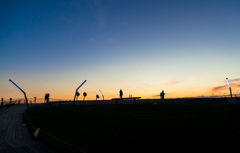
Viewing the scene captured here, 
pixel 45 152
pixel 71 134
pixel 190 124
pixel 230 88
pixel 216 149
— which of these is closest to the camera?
pixel 216 149

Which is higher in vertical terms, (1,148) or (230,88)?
(230,88)

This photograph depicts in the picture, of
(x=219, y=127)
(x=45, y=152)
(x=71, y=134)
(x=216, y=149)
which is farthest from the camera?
(x=71, y=134)

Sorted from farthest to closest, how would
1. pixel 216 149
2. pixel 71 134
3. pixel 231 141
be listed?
pixel 71 134
pixel 231 141
pixel 216 149

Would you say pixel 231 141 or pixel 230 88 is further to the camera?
pixel 230 88

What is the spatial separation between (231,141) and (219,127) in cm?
263

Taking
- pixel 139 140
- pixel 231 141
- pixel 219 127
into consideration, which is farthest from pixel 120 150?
pixel 219 127

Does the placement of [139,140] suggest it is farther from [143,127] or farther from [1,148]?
[1,148]

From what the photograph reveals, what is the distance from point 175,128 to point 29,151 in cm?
1080

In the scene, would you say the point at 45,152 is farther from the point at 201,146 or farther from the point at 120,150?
the point at 201,146

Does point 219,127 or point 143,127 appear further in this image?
point 143,127

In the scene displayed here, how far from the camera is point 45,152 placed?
33.9 feet

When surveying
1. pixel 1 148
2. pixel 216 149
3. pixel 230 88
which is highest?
pixel 230 88

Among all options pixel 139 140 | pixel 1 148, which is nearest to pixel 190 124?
pixel 139 140

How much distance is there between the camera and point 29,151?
1062cm
